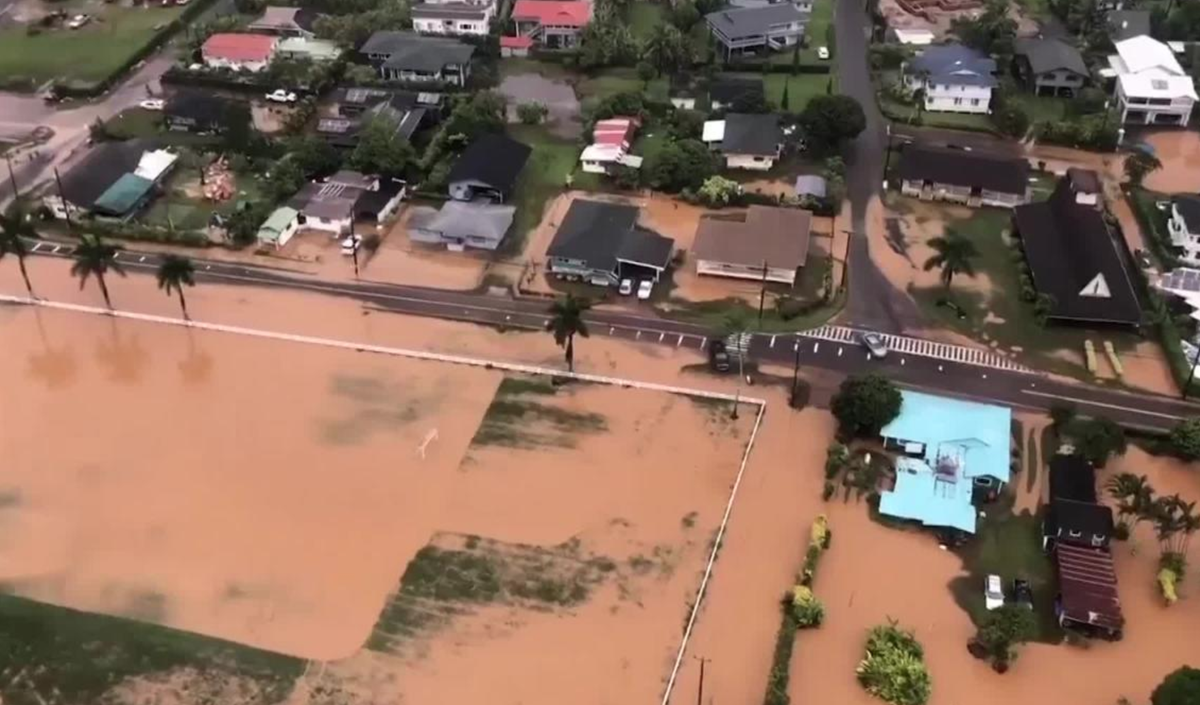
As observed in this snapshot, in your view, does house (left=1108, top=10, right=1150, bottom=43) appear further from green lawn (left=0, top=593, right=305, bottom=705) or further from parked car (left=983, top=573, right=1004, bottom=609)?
green lawn (left=0, top=593, right=305, bottom=705)

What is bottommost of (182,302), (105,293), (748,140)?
(182,302)

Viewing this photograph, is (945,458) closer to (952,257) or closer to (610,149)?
(952,257)

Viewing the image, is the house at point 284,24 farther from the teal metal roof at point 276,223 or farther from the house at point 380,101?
the teal metal roof at point 276,223

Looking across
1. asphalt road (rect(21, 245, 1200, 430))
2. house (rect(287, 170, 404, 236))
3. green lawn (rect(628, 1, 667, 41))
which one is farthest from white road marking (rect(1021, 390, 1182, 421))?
green lawn (rect(628, 1, 667, 41))

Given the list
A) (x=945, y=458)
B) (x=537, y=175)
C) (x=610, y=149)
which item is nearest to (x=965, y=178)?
(x=610, y=149)

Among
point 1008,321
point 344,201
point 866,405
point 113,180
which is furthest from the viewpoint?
point 113,180

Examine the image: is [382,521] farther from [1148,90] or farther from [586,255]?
[1148,90]

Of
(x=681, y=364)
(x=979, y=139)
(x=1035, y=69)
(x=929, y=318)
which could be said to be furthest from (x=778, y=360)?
(x=1035, y=69)
